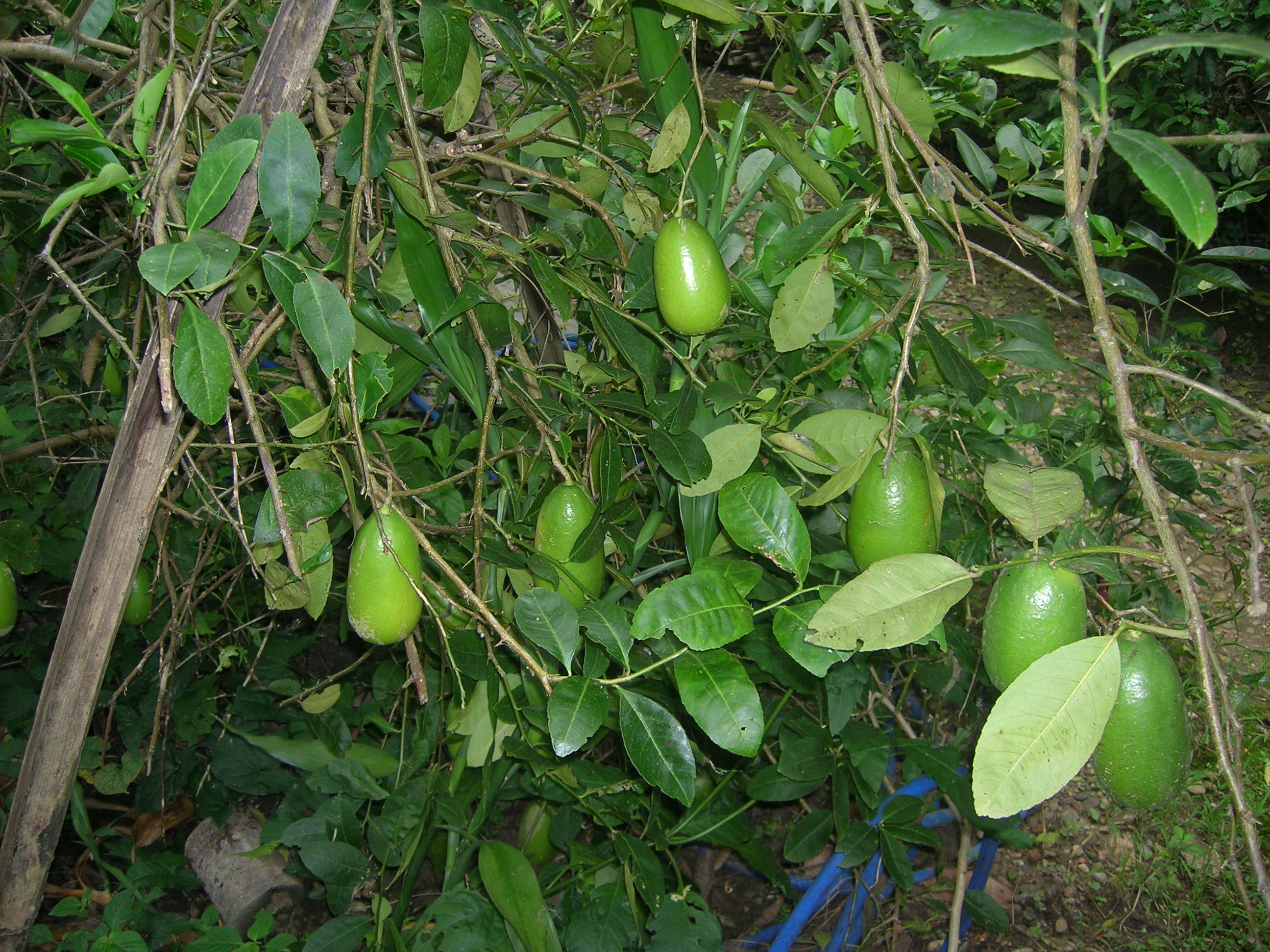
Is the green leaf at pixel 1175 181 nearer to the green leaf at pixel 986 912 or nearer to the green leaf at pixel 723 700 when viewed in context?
the green leaf at pixel 723 700

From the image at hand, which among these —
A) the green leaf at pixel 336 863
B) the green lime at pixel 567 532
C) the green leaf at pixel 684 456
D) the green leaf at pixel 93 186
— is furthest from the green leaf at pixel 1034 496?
the green leaf at pixel 336 863

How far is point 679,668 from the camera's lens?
638 mm

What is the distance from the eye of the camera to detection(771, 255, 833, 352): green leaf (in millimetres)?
720

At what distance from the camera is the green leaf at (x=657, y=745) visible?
0.61m

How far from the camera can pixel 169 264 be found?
0.52 m

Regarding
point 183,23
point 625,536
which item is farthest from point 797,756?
point 183,23

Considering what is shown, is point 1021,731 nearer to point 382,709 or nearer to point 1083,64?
point 382,709

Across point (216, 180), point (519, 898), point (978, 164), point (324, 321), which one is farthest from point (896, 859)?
point (216, 180)

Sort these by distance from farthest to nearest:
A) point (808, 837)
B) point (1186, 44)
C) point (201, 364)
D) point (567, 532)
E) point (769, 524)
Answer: point (808, 837)
point (567, 532)
point (769, 524)
point (201, 364)
point (1186, 44)

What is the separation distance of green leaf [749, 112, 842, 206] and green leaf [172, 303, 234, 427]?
48cm

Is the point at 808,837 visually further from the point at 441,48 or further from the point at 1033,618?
the point at 441,48

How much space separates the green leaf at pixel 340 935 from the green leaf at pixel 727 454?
2.30 feet

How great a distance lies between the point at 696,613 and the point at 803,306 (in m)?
0.28

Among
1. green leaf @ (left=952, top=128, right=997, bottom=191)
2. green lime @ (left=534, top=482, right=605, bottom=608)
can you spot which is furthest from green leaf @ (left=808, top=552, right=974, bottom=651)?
green leaf @ (left=952, top=128, right=997, bottom=191)
